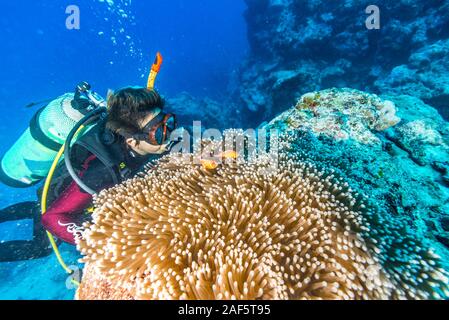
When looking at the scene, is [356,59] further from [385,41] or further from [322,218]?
[322,218]

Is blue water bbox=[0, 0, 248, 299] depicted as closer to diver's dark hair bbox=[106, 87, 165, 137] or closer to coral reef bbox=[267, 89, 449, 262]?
coral reef bbox=[267, 89, 449, 262]

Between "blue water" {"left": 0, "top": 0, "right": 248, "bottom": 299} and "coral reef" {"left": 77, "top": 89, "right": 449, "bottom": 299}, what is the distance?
126 feet

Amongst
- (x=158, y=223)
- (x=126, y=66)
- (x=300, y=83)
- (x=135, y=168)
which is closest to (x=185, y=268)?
(x=158, y=223)

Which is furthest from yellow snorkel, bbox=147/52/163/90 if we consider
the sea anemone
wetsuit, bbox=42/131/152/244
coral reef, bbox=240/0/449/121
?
coral reef, bbox=240/0/449/121

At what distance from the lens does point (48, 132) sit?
5277mm

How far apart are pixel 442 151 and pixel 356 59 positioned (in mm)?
11492

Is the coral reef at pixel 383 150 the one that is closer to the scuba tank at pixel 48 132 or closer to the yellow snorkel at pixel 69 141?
the yellow snorkel at pixel 69 141

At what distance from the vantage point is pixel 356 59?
15.1 m

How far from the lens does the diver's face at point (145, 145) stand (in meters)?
4.10

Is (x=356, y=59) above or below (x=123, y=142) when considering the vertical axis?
above

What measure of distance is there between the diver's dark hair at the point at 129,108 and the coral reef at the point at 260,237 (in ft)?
2.60

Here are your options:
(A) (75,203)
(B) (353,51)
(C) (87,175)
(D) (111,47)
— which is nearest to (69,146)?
(C) (87,175)

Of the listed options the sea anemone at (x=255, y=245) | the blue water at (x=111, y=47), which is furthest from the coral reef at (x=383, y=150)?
the blue water at (x=111, y=47)

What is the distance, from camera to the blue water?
54.3 meters
